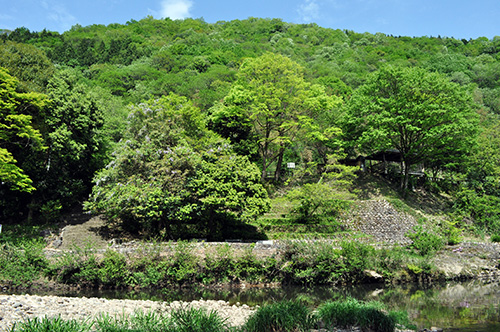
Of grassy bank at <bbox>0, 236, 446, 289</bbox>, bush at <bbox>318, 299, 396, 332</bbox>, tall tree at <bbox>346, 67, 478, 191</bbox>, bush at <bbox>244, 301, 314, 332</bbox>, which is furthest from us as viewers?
tall tree at <bbox>346, 67, 478, 191</bbox>

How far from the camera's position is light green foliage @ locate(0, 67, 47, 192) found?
20.0 meters

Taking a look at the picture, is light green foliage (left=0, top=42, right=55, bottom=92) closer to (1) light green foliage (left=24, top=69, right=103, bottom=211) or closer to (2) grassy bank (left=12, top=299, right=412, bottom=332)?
(1) light green foliage (left=24, top=69, right=103, bottom=211)

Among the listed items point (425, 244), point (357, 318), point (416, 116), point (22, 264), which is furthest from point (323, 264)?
point (416, 116)

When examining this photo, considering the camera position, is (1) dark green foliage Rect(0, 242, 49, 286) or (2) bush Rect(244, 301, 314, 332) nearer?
(2) bush Rect(244, 301, 314, 332)

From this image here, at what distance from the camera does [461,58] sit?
84.2 meters

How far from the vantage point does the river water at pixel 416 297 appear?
448 inches

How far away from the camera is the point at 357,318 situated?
9734mm

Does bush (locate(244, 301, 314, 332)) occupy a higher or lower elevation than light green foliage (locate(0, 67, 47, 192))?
lower

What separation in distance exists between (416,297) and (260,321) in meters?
9.12

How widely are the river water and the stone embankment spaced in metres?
2.04

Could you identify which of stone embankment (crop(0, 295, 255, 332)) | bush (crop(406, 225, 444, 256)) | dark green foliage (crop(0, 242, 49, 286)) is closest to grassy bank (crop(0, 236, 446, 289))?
dark green foliage (crop(0, 242, 49, 286))

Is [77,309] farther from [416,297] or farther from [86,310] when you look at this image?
[416,297]

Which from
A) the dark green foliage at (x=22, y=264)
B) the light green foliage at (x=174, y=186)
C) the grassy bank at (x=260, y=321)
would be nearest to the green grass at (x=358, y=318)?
the grassy bank at (x=260, y=321)

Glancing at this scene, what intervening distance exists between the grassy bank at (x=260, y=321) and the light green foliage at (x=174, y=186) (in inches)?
477
